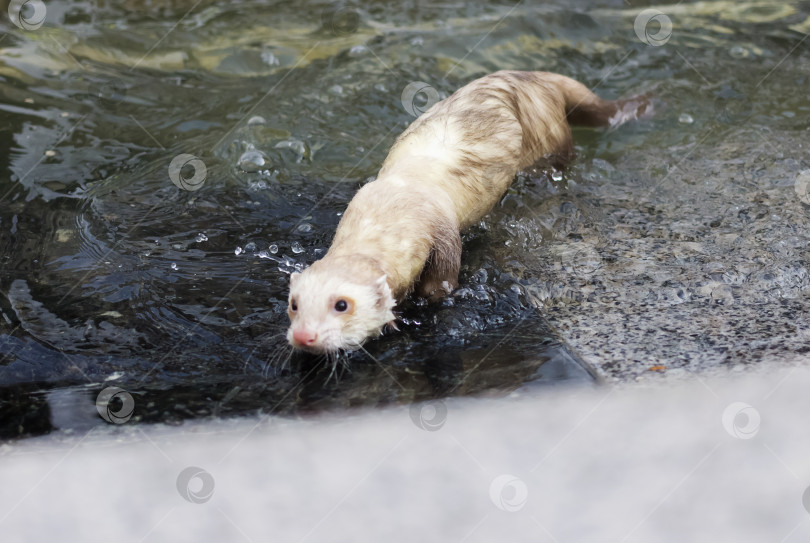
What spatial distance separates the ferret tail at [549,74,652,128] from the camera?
18.7 ft

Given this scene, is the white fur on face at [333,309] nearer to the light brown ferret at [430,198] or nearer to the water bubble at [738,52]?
the light brown ferret at [430,198]

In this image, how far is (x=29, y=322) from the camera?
3863 millimetres

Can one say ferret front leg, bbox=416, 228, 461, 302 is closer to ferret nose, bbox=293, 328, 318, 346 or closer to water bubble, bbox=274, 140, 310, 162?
ferret nose, bbox=293, 328, 318, 346

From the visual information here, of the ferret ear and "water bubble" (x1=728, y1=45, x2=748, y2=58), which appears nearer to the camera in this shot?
the ferret ear

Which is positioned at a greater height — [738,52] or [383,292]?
[383,292]

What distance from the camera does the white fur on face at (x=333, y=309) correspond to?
355cm

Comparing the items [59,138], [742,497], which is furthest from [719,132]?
[59,138]

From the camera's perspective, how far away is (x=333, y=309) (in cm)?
361

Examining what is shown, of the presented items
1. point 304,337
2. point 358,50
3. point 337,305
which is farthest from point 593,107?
point 304,337

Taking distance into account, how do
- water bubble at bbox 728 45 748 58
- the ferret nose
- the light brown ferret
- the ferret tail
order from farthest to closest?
water bubble at bbox 728 45 748 58 → the ferret tail → the light brown ferret → the ferret nose

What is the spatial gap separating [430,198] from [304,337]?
1.30m

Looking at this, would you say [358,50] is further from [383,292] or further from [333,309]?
[333,309]

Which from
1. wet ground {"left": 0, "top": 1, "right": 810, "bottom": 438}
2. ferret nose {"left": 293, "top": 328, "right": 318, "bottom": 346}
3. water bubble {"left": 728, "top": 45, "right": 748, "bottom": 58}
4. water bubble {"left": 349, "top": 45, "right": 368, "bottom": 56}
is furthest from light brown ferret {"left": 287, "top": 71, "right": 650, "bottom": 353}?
water bubble {"left": 349, "top": 45, "right": 368, "bottom": 56}

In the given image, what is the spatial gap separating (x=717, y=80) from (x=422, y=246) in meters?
3.94
